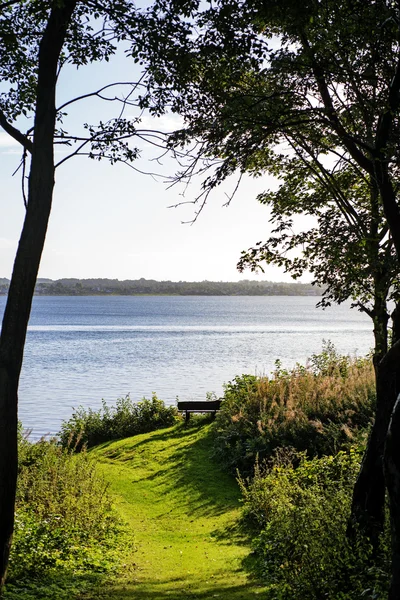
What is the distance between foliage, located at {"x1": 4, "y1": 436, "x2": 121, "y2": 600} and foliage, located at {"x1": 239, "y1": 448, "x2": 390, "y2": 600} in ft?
6.35

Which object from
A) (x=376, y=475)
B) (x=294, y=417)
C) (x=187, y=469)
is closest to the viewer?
(x=376, y=475)

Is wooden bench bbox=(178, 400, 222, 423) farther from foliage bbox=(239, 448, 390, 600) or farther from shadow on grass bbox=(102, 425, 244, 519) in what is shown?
foliage bbox=(239, 448, 390, 600)

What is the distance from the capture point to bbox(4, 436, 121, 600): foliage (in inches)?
241

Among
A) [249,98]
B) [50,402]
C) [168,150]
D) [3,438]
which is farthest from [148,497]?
[50,402]

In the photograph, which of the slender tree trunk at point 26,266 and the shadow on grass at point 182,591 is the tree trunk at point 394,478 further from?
the slender tree trunk at point 26,266

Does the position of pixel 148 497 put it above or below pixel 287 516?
below

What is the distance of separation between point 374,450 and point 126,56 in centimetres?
554

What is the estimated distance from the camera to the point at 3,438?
233 inches

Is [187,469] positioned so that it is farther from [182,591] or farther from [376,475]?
[376,475]

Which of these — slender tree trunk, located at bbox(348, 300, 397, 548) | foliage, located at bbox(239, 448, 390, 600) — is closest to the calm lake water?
foliage, located at bbox(239, 448, 390, 600)

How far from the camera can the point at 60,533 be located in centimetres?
752

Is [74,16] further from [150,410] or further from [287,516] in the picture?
[150,410]

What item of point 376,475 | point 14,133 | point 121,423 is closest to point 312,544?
point 376,475

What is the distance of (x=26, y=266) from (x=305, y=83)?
4.43 m
